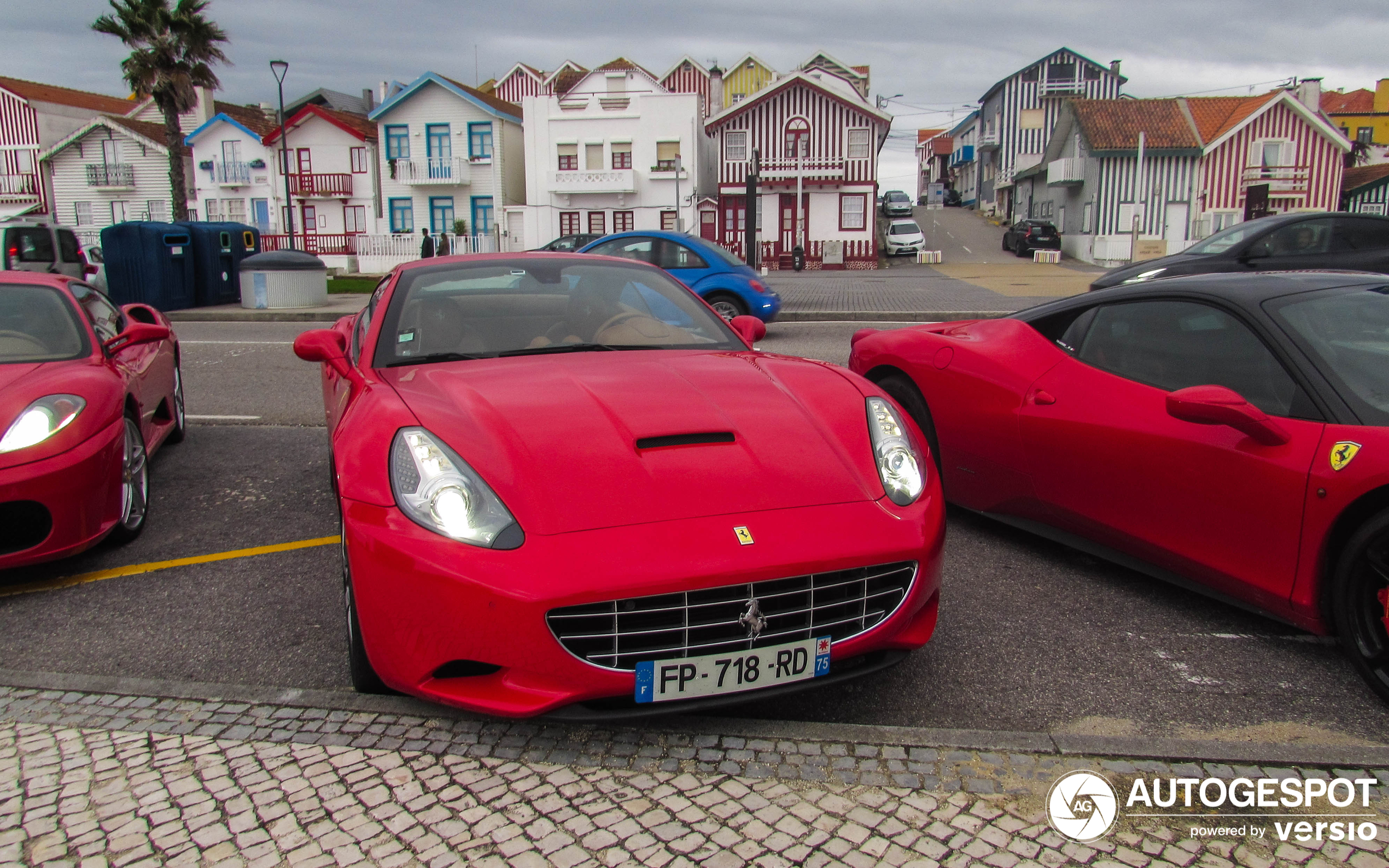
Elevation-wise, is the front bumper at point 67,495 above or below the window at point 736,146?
below

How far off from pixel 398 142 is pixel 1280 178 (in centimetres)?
3780

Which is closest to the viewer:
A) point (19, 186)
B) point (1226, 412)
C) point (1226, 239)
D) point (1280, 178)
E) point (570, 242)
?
point (1226, 412)

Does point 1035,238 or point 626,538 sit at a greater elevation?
point 1035,238

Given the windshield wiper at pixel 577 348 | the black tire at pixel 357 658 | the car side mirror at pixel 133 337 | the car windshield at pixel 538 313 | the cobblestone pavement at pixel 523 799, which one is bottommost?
the cobblestone pavement at pixel 523 799

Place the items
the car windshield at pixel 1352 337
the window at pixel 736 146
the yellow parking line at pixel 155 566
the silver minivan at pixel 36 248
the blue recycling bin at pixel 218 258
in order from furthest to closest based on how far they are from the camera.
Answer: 1. the window at pixel 736 146
2. the blue recycling bin at pixel 218 258
3. the silver minivan at pixel 36 248
4. the yellow parking line at pixel 155 566
5. the car windshield at pixel 1352 337

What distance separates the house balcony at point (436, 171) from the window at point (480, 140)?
0.57 m

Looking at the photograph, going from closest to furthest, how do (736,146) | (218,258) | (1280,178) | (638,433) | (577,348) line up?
(638,433) < (577,348) < (218,258) < (1280,178) < (736,146)

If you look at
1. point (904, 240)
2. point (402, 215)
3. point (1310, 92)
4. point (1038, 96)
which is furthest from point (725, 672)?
point (1038, 96)

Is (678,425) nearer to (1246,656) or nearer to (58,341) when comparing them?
(1246,656)

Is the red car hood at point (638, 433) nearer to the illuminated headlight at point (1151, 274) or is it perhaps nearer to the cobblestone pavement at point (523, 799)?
the cobblestone pavement at point (523, 799)

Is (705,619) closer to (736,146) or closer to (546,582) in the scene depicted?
(546,582)

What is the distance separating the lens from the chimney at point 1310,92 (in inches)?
1831

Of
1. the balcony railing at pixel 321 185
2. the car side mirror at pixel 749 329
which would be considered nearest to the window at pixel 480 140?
the balcony railing at pixel 321 185

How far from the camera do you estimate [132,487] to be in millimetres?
4750
